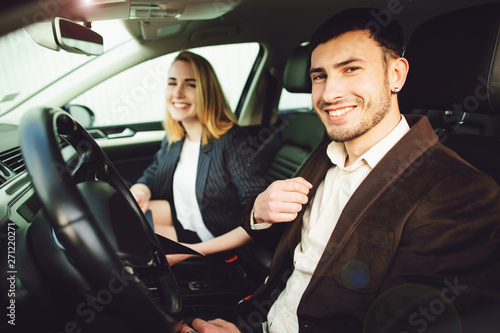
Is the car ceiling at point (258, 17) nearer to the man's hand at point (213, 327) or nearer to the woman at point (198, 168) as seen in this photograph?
the woman at point (198, 168)

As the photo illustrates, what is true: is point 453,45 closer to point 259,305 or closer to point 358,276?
point 358,276

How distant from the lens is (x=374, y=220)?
3.31 feet

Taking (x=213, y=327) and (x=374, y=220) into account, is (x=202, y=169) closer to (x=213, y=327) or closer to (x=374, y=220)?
(x=213, y=327)

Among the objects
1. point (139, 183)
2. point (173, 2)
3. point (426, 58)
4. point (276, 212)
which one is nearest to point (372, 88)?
point (426, 58)

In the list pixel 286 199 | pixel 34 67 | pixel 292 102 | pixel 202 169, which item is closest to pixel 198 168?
pixel 202 169

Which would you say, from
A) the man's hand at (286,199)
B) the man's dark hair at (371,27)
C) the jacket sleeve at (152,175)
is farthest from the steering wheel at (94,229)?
the jacket sleeve at (152,175)

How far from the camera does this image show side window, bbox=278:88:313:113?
3482 millimetres

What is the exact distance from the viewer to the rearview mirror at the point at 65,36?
1.10 meters

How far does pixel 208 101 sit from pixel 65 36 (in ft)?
3.67

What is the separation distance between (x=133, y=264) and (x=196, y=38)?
210 cm

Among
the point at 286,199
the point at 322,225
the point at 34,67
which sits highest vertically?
the point at 34,67

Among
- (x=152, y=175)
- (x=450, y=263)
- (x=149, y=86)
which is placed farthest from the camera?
(x=149, y=86)

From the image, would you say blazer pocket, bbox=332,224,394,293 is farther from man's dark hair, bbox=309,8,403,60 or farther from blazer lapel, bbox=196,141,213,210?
blazer lapel, bbox=196,141,213,210

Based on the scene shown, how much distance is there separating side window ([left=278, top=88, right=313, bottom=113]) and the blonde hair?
1324 millimetres
